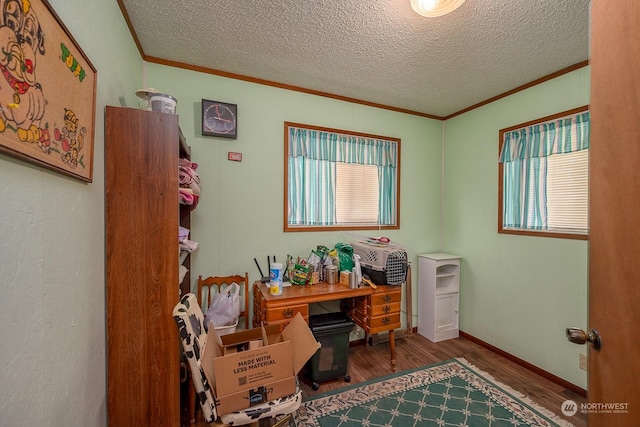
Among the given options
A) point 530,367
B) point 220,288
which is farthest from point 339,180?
point 530,367

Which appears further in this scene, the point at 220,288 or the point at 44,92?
the point at 220,288

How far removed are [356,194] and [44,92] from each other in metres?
2.40

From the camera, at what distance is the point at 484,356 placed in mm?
2541

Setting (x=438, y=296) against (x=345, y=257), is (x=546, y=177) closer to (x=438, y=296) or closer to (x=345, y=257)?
(x=438, y=296)

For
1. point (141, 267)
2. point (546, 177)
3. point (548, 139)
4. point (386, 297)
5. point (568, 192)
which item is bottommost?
point (386, 297)

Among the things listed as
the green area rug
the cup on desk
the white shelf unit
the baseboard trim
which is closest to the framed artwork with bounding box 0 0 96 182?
the cup on desk

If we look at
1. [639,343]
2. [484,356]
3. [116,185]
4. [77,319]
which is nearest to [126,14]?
[116,185]

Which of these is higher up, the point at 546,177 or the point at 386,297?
the point at 546,177

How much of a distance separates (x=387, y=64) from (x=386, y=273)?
1.75 metres

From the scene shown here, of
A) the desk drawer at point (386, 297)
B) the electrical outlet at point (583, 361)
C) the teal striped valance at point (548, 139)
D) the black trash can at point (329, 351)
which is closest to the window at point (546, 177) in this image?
the teal striped valance at point (548, 139)

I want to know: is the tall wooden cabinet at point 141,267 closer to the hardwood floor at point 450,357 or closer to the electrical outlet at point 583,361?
the hardwood floor at point 450,357

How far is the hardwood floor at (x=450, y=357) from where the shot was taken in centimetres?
197

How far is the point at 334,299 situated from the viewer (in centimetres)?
220

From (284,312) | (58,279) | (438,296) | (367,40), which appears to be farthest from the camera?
(438,296)
